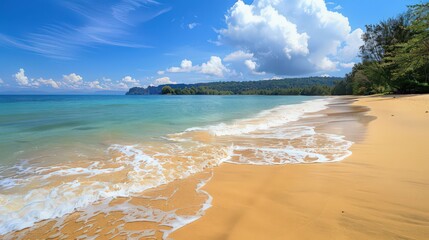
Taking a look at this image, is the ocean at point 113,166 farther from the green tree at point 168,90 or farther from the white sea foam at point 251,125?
the green tree at point 168,90

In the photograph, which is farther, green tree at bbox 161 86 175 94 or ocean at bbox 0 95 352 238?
green tree at bbox 161 86 175 94

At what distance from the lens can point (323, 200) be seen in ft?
11.9

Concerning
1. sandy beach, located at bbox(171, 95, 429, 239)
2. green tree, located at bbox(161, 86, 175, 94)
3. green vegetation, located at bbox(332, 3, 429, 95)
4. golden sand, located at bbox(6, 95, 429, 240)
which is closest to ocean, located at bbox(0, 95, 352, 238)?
golden sand, located at bbox(6, 95, 429, 240)

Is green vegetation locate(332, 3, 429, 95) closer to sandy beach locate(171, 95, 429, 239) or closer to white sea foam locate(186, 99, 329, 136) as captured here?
white sea foam locate(186, 99, 329, 136)

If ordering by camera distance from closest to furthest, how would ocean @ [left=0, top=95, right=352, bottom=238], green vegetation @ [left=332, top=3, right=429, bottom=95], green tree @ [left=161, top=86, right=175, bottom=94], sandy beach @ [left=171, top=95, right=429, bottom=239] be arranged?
sandy beach @ [left=171, top=95, right=429, bottom=239] < ocean @ [left=0, top=95, right=352, bottom=238] < green vegetation @ [left=332, top=3, right=429, bottom=95] < green tree @ [left=161, top=86, right=175, bottom=94]

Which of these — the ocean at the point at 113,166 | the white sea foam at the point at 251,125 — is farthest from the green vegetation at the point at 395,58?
the ocean at the point at 113,166

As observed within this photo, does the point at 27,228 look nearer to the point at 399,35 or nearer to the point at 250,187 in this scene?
the point at 250,187

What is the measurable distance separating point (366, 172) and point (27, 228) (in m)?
6.18

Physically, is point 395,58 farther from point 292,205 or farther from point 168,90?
point 168,90

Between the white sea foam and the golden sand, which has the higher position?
the golden sand

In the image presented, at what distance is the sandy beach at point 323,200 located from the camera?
283 cm

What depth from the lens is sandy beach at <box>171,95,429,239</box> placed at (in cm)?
283

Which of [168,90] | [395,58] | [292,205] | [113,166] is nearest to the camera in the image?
[292,205]

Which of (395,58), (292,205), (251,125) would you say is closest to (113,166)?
(292,205)
